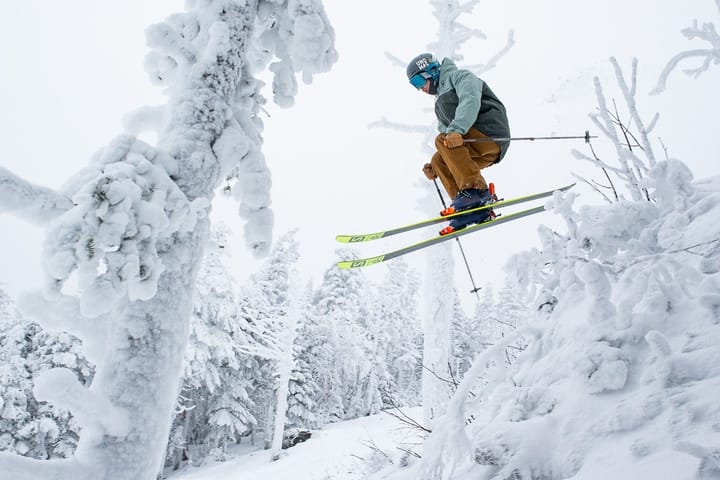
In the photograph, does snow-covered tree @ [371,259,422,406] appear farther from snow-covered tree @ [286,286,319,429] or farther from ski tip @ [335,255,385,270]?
ski tip @ [335,255,385,270]

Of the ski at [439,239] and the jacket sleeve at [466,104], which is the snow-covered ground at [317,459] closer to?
the ski at [439,239]

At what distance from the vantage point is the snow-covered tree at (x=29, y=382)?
16016 millimetres

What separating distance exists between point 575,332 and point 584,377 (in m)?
0.36

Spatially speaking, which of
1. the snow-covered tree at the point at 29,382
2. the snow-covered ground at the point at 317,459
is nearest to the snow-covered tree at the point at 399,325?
the snow-covered ground at the point at 317,459

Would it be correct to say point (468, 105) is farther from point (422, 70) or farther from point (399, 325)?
point (399, 325)

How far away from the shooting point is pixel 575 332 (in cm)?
231

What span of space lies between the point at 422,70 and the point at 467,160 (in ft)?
3.99

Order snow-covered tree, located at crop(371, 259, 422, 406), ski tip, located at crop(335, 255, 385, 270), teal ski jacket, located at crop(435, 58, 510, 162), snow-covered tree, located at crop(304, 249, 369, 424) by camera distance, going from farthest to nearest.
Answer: snow-covered tree, located at crop(371, 259, 422, 406)
snow-covered tree, located at crop(304, 249, 369, 424)
ski tip, located at crop(335, 255, 385, 270)
teal ski jacket, located at crop(435, 58, 510, 162)

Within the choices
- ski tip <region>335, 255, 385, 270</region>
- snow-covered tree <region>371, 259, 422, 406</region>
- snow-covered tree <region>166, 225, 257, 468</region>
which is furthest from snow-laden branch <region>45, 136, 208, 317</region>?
snow-covered tree <region>371, 259, 422, 406</region>

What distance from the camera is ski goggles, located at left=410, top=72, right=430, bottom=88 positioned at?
191 inches

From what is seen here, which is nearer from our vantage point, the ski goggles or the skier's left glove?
the skier's left glove

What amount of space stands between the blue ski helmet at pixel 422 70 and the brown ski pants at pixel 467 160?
2.32 feet

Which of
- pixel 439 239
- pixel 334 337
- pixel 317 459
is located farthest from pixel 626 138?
pixel 334 337

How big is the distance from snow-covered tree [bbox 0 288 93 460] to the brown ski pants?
1715 cm
